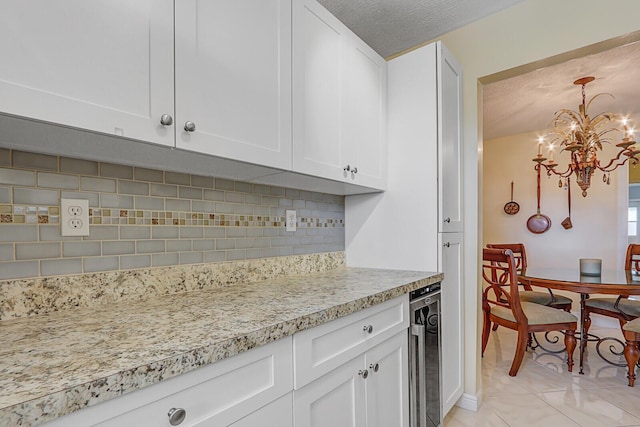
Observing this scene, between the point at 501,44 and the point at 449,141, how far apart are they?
26.9 inches

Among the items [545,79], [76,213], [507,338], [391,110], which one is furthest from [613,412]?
[76,213]

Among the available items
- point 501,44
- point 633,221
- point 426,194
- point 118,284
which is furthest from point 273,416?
point 633,221

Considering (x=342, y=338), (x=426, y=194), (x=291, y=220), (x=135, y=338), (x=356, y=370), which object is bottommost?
(x=356, y=370)

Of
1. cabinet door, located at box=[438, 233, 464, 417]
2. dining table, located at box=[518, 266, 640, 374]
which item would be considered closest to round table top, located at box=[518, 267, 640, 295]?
dining table, located at box=[518, 266, 640, 374]

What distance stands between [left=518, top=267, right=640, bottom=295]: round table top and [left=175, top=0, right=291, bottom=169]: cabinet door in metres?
2.36

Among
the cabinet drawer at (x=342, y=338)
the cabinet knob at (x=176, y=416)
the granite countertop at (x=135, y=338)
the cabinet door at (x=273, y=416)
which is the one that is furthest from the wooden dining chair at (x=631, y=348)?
the cabinet knob at (x=176, y=416)

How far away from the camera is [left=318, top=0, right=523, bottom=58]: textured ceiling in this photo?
6.13ft

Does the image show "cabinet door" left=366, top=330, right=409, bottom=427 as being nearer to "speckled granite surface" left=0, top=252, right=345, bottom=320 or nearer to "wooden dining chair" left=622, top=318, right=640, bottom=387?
"speckled granite surface" left=0, top=252, right=345, bottom=320

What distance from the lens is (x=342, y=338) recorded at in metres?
1.11

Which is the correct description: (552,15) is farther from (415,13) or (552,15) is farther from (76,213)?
(76,213)

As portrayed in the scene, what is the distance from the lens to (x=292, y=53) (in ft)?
4.37

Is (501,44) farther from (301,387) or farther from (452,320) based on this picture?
(301,387)

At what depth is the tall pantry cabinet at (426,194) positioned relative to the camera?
1807mm

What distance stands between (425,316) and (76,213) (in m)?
1.49
